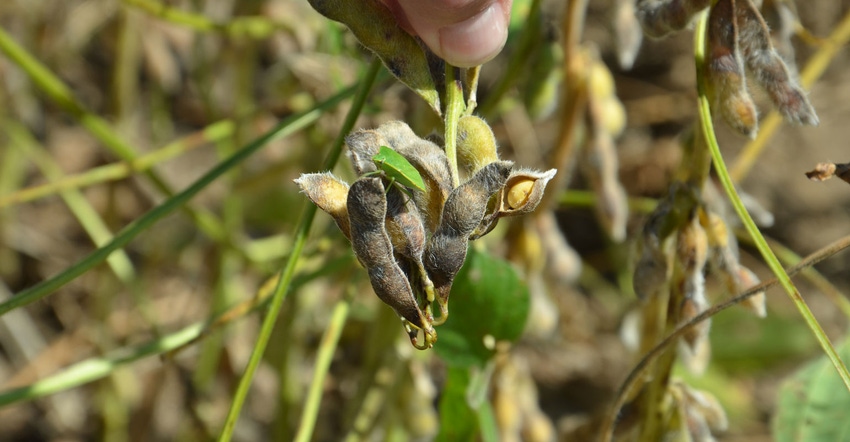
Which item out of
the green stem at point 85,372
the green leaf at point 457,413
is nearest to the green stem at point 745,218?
the green leaf at point 457,413

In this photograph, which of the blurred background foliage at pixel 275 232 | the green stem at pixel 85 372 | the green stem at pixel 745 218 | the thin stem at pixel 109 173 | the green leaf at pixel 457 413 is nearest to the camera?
the green stem at pixel 745 218

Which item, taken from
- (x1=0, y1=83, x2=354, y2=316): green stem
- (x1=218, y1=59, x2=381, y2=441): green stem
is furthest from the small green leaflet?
(x1=0, y1=83, x2=354, y2=316): green stem

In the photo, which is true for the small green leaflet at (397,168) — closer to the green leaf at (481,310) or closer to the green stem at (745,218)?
the green stem at (745,218)

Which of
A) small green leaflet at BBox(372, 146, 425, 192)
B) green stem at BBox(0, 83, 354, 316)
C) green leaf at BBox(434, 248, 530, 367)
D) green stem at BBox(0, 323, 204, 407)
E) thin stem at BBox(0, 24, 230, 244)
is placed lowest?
green leaf at BBox(434, 248, 530, 367)

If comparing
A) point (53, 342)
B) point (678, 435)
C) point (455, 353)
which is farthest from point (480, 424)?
point (53, 342)

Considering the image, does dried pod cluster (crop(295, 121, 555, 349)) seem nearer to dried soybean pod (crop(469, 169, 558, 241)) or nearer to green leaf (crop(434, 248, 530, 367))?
dried soybean pod (crop(469, 169, 558, 241))
